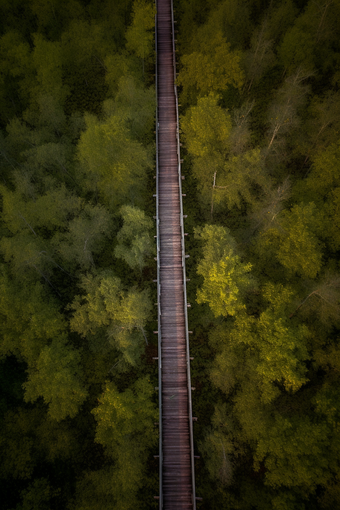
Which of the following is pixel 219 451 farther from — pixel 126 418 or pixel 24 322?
pixel 24 322

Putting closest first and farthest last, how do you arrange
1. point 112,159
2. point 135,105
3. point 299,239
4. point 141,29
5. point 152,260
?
point 299,239
point 112,159
point 152,260
point 135,105
point 141,29

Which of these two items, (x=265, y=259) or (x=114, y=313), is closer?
(x=114, y=313)

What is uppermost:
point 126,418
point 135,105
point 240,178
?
point 135,105

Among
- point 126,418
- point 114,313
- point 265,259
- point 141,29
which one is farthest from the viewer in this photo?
point 141,29

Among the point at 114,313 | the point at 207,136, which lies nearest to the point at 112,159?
the point at 207,136

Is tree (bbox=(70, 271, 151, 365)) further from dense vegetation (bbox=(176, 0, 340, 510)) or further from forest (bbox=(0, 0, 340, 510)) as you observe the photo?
dense vegetation (bbox=(176, 0, 340, 510))

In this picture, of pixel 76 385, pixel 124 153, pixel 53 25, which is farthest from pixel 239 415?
pixel 53 25

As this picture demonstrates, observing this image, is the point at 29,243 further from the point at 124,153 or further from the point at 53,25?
the point at 53,25
